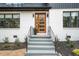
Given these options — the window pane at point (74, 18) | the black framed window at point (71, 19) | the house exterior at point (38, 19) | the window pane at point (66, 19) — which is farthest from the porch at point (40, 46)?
the window pane at point (74, 18)

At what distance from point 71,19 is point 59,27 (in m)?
1.43

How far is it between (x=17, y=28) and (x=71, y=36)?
5197mm

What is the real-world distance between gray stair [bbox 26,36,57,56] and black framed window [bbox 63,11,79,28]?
366cm

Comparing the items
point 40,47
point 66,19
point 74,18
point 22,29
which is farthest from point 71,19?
point 40,47

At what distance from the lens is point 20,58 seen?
200cm

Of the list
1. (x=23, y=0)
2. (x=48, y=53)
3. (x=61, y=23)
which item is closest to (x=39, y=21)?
(x=61, y=23)

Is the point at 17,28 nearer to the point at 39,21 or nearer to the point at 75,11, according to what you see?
the point at 39,21

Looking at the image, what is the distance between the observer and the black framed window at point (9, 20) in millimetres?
18641

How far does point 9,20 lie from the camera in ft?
61.7

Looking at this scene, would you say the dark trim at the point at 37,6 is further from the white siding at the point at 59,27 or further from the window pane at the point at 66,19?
the window pane at the point at 66,19

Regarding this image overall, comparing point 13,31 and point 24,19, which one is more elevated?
point 24,19

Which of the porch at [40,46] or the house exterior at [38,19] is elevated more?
the house exterior at [38,19]

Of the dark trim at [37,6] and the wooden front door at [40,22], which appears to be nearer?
the dark trim at [37,6]

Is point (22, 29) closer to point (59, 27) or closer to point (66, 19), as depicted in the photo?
point (59, 27)
